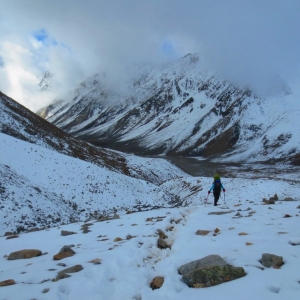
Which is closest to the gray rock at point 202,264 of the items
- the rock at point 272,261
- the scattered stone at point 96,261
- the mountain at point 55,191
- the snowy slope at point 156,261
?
the snowy slope at point 156,261

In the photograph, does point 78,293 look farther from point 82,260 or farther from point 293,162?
point 293,162

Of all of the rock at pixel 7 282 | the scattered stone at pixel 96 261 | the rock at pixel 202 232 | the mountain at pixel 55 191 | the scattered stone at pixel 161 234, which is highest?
the mountain at pixel 55 191

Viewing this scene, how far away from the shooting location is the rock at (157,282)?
222 inches

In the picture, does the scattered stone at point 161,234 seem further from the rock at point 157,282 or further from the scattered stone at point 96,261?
the rock at point 157,282

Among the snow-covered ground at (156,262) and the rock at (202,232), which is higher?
the rock at (202,232)

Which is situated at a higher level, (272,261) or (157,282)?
(272,261)

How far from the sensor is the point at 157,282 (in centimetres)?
572

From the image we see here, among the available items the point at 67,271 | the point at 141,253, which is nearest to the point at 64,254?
the point at 67,271

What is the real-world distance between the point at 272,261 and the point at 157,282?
2.54 metres

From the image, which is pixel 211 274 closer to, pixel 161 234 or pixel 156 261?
pixel 156 261

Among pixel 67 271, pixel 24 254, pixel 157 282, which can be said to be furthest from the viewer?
pixel 24 254

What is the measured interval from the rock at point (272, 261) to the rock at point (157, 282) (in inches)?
89.6

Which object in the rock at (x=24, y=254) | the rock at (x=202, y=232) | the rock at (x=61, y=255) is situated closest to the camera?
the rock at (x=61, y=255)

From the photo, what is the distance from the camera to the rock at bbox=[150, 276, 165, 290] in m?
5.64
